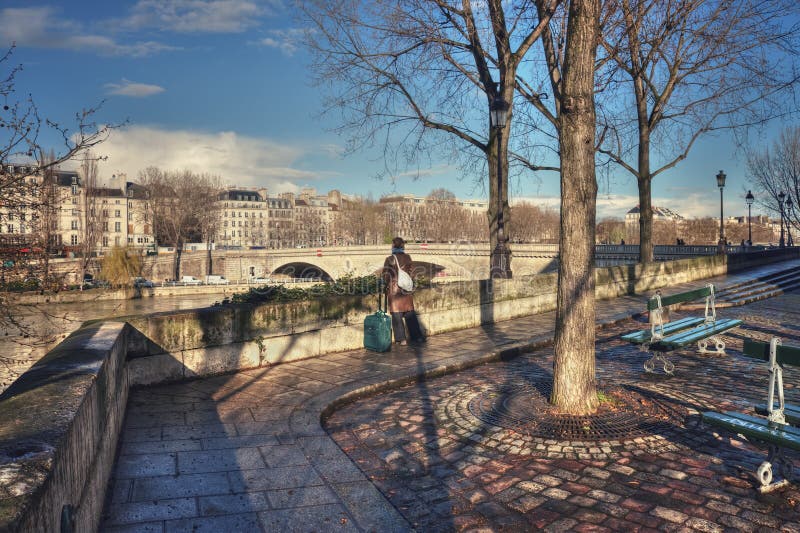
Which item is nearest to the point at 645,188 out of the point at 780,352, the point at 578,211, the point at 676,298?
the point at 676,298

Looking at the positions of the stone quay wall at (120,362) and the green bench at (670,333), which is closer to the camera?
the stone quay wall at (120,362)

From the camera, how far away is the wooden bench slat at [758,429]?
3637 mm

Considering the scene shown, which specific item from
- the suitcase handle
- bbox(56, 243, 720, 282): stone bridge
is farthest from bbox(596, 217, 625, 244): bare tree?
the suitcase handle

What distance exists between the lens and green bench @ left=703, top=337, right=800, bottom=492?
12.2 feet

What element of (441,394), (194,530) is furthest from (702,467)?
(194,530)

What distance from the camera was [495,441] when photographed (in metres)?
4.87

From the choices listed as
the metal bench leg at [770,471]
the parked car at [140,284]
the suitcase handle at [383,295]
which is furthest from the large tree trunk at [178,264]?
the metal bench leg at [770,471]

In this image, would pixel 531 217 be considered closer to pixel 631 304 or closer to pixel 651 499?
pixel 631 304

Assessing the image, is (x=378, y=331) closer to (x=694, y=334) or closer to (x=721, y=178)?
(x=694, y=334)

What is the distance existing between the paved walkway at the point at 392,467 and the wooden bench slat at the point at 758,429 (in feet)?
1.19

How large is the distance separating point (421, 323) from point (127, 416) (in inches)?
211

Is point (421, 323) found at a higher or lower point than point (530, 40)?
lower

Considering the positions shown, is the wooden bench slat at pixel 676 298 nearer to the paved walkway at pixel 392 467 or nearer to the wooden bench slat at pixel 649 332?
the wooden bench slat at pixel 649 332

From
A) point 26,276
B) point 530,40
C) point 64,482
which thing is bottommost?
point 64,482
